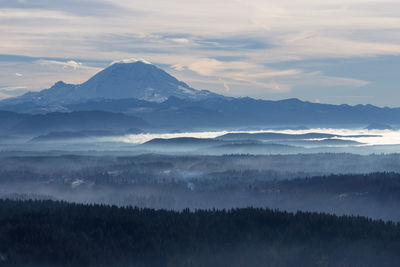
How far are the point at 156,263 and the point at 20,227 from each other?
135 ft

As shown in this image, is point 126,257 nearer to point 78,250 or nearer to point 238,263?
point 78,250

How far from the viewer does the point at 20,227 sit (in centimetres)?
19962

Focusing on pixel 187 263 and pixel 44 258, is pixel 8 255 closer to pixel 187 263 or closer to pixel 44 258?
pixel 44 258

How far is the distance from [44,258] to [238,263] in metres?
54.1

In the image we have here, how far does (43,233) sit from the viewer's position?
656 feet

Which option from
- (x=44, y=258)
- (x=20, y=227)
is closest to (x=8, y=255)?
(x=44, y=258)

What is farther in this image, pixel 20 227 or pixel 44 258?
pixel 20 227

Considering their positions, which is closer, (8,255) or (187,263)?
Answer: (8,255)

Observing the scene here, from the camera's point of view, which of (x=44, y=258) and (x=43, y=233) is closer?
(x=44, y=258)

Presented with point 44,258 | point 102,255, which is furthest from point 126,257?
point 44,258

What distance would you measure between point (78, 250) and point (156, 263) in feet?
75.6

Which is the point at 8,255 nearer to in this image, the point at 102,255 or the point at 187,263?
the point at 102,255

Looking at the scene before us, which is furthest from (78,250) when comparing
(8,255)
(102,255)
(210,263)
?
A: (210,263)

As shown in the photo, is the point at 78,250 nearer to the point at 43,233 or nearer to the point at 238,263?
the point at 43,233
